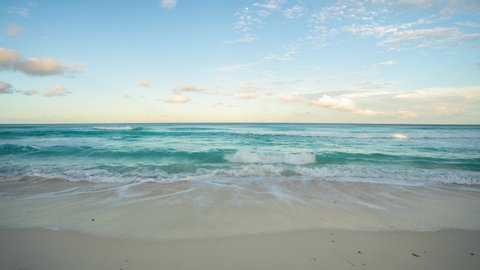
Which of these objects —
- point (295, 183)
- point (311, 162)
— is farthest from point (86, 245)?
point (311, 162)

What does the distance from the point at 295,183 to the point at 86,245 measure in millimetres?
6157

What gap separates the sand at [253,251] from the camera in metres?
3.25

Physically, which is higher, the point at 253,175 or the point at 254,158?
the point at 254,158

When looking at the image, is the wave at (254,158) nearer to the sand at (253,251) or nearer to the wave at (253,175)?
the wave at (253,175)

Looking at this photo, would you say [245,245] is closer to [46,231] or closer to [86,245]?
[86,245]

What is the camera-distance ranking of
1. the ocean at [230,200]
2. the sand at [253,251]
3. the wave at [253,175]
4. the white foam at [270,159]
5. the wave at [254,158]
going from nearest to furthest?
the sand at [253,251]
the ocean at [230,200]
the wave at [253,175]
the wave at [254,158]
the white foam at [270,159]

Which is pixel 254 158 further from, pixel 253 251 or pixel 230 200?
pixel 253 251

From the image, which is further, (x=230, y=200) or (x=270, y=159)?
(x=270, y=159)

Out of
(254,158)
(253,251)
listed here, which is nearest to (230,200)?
(253,251)

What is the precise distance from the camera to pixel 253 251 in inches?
141

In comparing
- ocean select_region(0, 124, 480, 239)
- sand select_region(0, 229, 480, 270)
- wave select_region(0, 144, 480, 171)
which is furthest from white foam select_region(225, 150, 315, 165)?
sand select_region(0, 229, 480, 270)

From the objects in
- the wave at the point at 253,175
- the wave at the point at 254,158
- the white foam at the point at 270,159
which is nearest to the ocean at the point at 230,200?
the wave at the point at 253,175

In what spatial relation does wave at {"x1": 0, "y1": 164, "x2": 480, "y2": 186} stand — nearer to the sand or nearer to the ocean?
the ocean

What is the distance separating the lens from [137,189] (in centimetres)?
720
